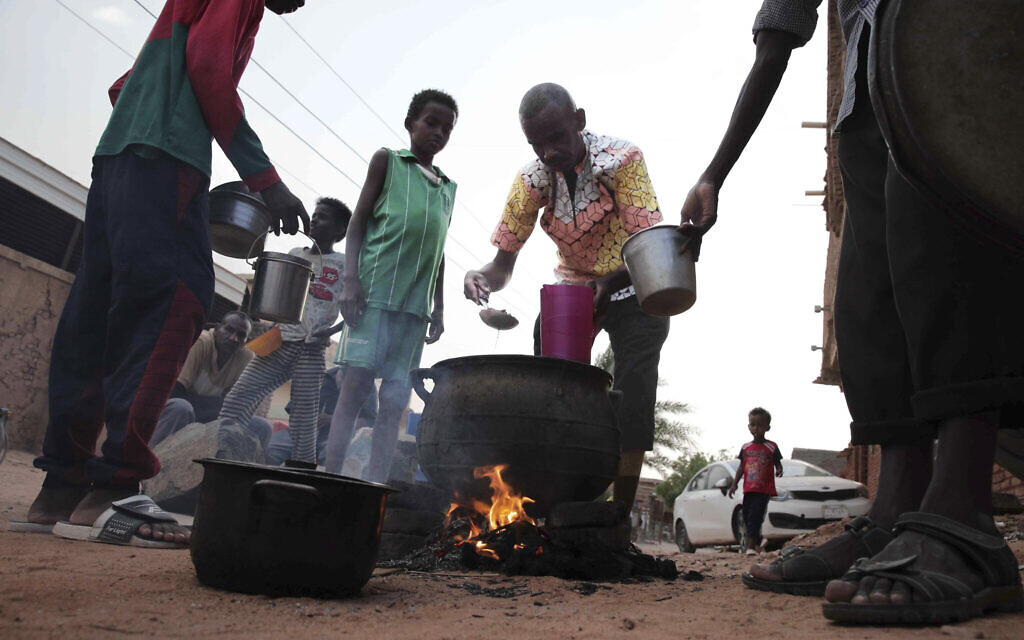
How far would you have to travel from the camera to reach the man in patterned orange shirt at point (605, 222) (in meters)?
3.63

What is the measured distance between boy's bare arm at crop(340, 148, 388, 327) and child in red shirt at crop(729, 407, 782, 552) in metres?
5.78

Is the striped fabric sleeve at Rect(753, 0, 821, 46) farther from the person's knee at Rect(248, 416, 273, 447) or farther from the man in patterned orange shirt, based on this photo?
the person's knee at Rect(248, 416, 273, 447)

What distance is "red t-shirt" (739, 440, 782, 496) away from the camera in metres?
8.22

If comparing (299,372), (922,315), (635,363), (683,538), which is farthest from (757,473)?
(922,315)

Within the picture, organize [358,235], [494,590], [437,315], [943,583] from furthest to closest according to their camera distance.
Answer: [437,315]
[358,235]
[494,590]
[943,583]

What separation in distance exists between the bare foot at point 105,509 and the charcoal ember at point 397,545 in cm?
80

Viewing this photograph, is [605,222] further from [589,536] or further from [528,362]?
[589,536]

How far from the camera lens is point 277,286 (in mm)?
4223

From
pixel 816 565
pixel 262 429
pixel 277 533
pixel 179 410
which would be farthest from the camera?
pixel 262 429

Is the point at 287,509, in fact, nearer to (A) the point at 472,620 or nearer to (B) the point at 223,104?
(A) the point at 472,620

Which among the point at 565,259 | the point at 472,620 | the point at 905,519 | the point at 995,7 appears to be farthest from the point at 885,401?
the point at 565,259

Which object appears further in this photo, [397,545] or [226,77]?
[226,77]

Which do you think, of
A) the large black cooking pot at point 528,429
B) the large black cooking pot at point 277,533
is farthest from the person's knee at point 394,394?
the large black cooking pot at point 277,533

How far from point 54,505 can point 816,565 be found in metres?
2.98
